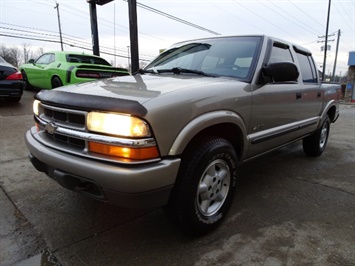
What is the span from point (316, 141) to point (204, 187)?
128 inches

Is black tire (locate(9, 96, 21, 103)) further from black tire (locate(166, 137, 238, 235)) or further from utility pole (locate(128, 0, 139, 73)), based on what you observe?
black tire (locate(166, 137, 238, 235))

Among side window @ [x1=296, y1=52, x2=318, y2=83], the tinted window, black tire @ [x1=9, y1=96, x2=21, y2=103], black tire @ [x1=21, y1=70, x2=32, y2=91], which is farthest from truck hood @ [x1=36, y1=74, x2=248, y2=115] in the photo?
black tire @ [x1=21, y1=70, x2=32, y2=91]

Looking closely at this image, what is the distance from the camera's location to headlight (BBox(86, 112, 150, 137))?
74.3 inches

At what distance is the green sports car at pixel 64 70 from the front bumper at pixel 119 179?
563 centimetres

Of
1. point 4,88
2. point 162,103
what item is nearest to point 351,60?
point 4,88

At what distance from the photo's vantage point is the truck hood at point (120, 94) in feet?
6.29

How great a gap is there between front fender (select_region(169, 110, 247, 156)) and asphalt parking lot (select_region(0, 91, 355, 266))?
85 cm

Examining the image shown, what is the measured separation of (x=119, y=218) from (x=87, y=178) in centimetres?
93

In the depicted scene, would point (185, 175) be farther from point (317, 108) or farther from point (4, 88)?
point (4, 88)

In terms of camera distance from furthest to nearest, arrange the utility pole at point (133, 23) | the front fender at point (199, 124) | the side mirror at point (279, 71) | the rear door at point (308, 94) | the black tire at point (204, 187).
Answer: the utility pole at point (133, 23), the rear door at point (308, 94), the side mirror at point (279, 71), the black tire at point (204, 187), the front fender at point (199, 124)

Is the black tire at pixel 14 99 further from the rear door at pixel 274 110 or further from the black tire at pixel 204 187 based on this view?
the black tire at pixel 204 187

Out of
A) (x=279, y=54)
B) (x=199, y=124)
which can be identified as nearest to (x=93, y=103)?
(x=199, y=124)

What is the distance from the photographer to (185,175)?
2.14 metres

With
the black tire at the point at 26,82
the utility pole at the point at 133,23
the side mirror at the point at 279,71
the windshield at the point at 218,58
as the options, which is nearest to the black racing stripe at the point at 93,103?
the windshield at the point at 218,58
